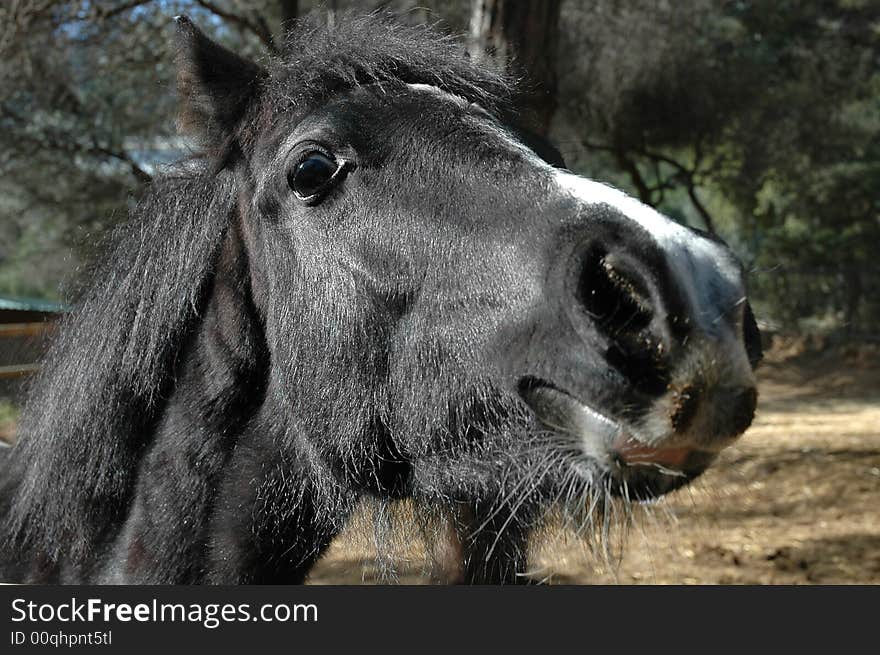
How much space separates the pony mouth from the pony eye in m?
0.80

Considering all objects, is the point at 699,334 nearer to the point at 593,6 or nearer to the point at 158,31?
the point at 158,31

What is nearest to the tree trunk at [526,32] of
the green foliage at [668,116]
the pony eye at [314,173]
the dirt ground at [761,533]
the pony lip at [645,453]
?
the dirt ground at [761,533]

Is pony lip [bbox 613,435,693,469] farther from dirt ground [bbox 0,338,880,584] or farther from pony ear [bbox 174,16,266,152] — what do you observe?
pony ear [bbox 174,16,266,152]

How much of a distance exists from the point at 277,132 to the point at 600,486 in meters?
1.33

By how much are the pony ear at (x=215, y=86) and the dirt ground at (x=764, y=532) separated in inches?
52.6

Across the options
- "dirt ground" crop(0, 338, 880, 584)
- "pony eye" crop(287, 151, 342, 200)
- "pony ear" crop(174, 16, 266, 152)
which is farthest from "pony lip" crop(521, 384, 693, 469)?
"pony ear" crop(174, 16, 266, 152)

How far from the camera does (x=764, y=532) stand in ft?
18.1

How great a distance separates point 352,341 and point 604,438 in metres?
0.75

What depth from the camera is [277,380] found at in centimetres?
210

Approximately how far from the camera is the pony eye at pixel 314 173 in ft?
6.48

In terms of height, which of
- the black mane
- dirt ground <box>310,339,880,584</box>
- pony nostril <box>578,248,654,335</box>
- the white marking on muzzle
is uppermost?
the white marking on muzzle

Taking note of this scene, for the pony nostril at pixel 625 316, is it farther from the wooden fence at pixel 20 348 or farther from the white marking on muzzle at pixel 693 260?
the wooden fence at pixel 20 348

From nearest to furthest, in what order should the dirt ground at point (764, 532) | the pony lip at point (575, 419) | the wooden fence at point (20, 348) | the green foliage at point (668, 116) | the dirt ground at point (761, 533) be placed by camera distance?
1. the pony lip at point (575, 419)
2. the wooden fence at point (20, 348)
3. the dirt ground at point (761, 533)
4. the dirt ground at point (764, 532)
5. the green foliage at point (668, 116)

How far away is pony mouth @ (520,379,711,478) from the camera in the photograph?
1.50 m
